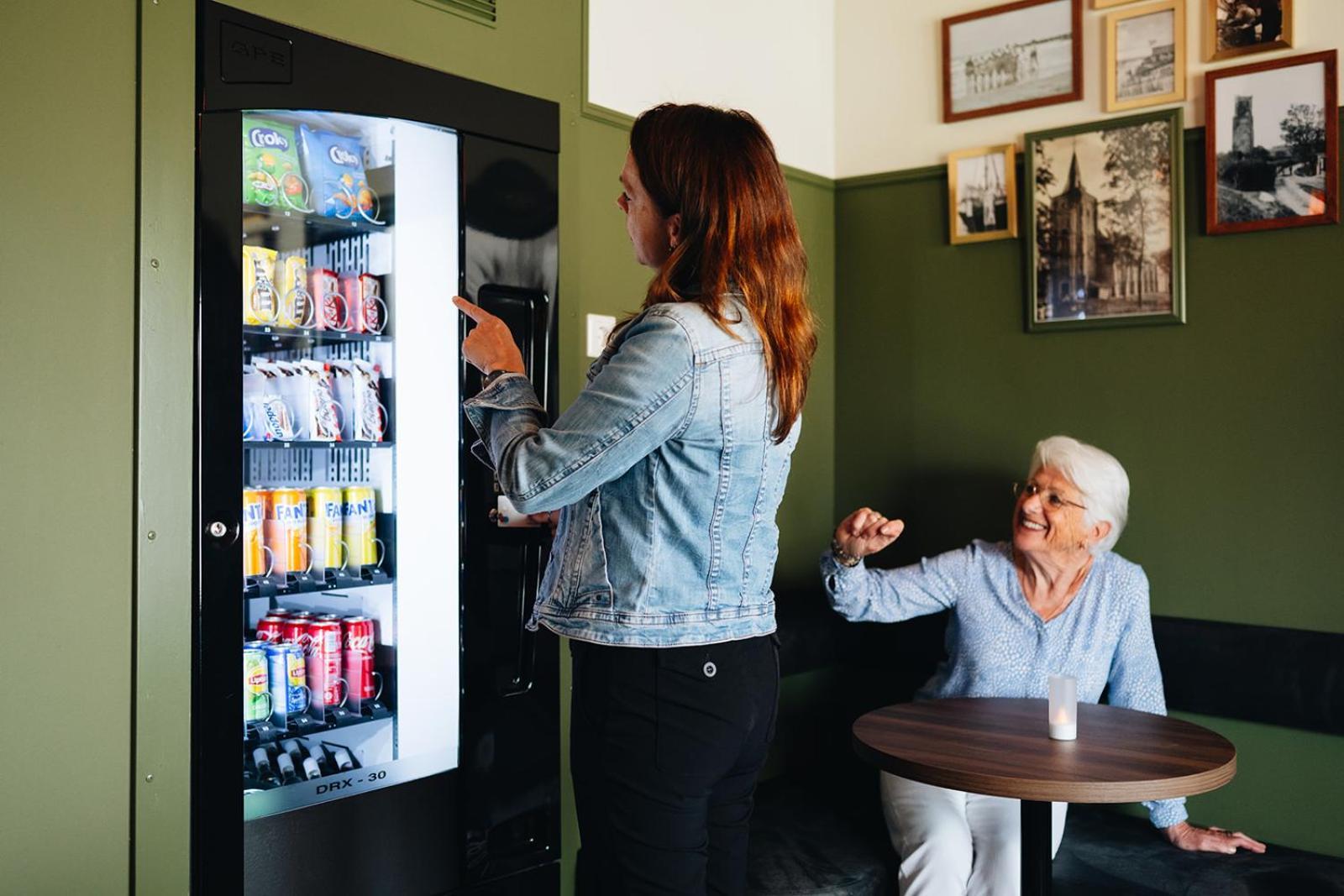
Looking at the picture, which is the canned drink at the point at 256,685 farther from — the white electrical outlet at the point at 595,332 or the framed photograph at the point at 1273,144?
the framed photograph at the point at 1273,144

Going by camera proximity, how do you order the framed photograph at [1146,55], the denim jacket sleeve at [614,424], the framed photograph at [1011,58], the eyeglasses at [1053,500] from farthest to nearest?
1. the framed photograph at [1011,58]
2. the framed photograph at [1146,55]
3. the eyeglasses at [1053,500]
4. the denim jacket sleeve at [614,424]

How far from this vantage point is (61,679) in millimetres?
1881

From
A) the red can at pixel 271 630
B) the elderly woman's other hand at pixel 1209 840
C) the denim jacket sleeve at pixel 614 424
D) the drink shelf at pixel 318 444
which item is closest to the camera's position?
the denim jacket sleeve at pixel 614 424

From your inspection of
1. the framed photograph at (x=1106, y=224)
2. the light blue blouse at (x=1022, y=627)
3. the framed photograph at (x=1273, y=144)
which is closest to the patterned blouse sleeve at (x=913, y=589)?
the light blue blouse at (x=1022, y=627)

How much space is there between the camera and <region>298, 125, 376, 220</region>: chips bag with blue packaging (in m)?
2.27

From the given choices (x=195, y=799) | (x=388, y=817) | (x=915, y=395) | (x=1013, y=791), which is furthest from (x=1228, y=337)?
(x=195, y=799)

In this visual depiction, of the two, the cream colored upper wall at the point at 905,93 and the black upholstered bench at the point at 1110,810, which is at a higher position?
the cream colored upper wall at the point at 905,93

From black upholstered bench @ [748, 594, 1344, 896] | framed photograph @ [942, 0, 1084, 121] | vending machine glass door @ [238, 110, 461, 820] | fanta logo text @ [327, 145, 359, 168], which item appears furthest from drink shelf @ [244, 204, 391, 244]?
framed photograph @ [942, 0, 1084, 121]

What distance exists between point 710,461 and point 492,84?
1.36m

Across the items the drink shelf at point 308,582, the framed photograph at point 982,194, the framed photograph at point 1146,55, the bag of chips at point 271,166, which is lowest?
the drink shelf at point 308,582

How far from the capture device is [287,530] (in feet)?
7.41

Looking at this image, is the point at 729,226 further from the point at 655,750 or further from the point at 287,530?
the point at 287,530

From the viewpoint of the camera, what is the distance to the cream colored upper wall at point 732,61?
9.80 feet

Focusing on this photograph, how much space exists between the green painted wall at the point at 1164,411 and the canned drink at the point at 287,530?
1.94 m
